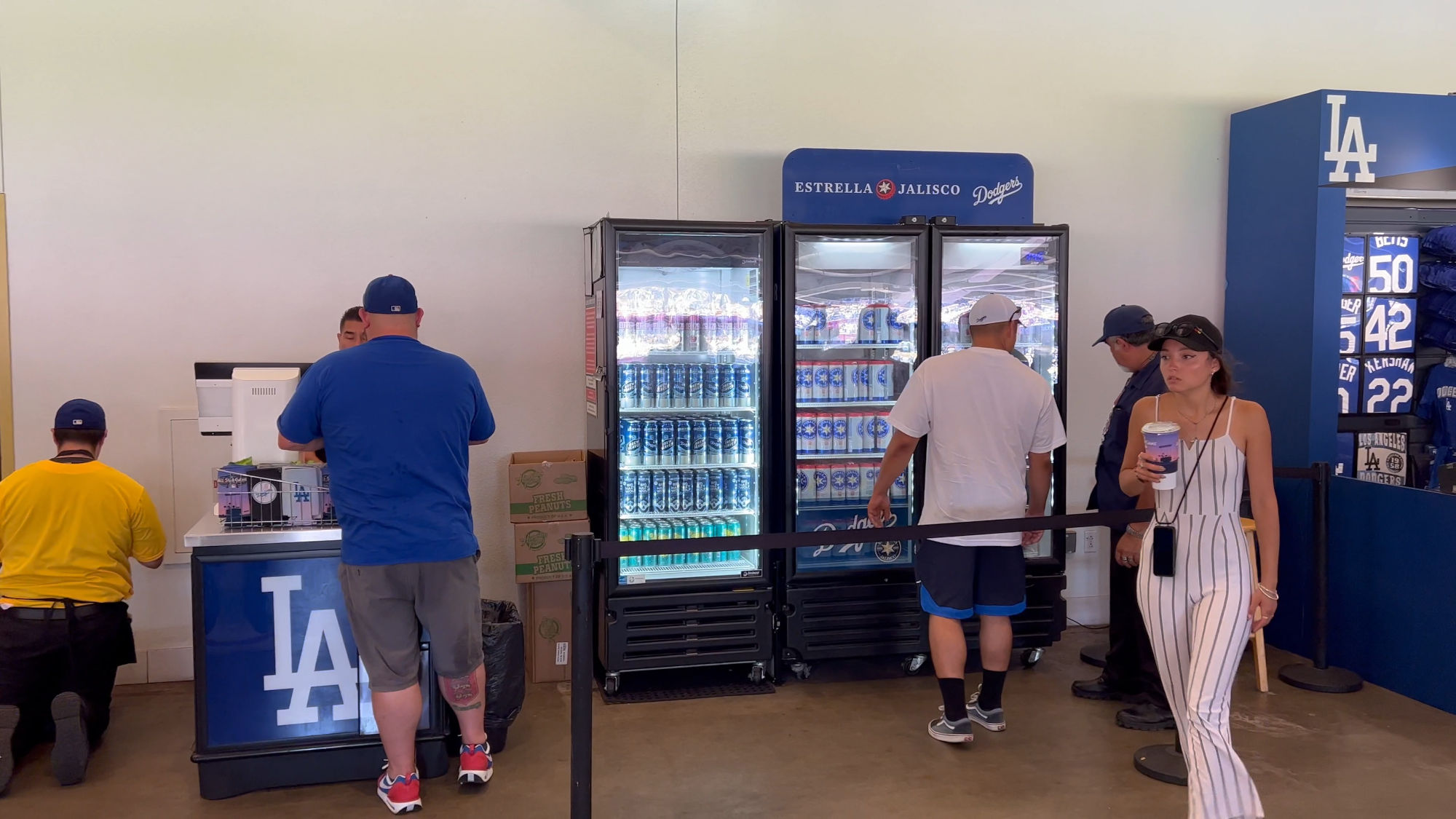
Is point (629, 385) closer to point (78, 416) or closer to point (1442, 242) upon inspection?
point (78, 416)

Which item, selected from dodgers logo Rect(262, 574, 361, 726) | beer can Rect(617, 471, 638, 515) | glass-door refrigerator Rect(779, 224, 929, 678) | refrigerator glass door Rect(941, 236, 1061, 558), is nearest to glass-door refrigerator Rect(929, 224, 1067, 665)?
refrigerator glass door Rect(941, 236, 1061, 558)

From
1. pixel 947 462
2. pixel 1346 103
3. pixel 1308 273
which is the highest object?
pixel 1346 103

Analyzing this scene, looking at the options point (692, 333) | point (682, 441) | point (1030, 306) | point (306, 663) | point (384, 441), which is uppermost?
point (1030, 306)

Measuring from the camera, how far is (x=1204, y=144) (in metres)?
5.71

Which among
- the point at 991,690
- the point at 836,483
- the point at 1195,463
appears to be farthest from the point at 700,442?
the point at 1195,463

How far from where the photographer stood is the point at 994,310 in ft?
12.9

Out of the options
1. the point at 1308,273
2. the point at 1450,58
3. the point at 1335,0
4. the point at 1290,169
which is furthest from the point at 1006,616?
the point at 1450,58

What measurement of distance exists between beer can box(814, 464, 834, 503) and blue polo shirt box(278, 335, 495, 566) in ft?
6.65

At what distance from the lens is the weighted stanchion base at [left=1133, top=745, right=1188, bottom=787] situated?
3676 mm

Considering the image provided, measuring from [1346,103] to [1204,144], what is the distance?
2.42 ft

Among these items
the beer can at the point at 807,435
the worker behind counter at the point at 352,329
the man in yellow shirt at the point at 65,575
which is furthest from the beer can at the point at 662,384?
the man in yellow shirt at the point at 65,575

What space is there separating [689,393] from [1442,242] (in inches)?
161

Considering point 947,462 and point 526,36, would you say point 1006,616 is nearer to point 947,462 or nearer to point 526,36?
point 947,462

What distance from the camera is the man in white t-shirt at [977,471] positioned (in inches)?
155
